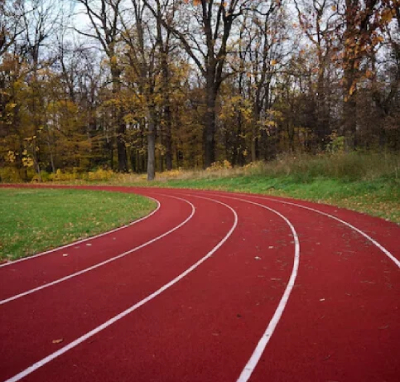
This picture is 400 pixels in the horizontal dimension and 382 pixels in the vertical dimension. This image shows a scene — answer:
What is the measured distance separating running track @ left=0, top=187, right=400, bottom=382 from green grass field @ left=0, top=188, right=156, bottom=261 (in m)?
1.09

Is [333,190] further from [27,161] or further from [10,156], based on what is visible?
[10,156]

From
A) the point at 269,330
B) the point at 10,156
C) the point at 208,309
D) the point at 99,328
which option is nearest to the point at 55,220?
the point at 99,328

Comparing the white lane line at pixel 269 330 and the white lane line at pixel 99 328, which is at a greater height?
the white lane line at pixel 269 330

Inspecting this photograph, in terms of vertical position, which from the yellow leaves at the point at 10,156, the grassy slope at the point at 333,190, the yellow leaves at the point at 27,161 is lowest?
the grassy slope at the point at 333,190

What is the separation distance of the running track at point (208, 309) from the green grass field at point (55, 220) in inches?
42.9

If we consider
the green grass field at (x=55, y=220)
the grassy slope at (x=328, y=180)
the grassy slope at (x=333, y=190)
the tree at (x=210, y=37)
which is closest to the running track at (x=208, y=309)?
the green grass field at (x=55, y=220)

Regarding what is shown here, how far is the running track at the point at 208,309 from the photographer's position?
3.51 m

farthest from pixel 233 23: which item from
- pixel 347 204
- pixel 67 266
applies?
pixel 67 266

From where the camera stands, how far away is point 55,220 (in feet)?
39.6

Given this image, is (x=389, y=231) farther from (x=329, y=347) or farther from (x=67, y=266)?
(x=67, y=266)

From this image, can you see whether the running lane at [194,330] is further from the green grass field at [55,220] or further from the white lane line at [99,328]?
the green grass field at [55,220]

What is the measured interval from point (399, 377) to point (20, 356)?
12.2 feet

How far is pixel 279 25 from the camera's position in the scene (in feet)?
84.8

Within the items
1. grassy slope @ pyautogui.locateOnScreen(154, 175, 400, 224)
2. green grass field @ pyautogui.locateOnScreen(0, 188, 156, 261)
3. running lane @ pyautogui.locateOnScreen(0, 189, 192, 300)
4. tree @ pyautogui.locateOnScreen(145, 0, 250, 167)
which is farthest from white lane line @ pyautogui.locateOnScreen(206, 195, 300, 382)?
tree @ pyautogui.locateOnScreen(145, 0, 250, 167)
